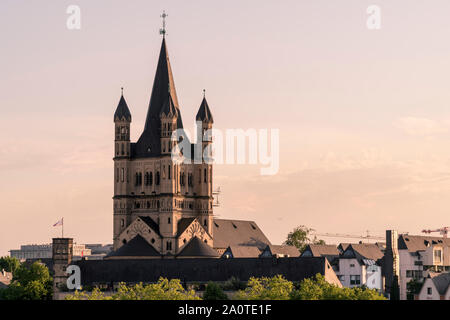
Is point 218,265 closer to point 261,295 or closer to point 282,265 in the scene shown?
point 282,265

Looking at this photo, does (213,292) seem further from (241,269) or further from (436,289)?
(436,289)

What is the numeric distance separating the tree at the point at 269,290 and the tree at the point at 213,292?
4259 millimetres

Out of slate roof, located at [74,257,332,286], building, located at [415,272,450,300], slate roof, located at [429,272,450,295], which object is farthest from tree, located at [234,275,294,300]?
slate roof, located at [429,272,450,295]

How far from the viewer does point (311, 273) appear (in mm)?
185375

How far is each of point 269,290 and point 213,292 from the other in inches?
778

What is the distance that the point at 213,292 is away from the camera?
179125 mm

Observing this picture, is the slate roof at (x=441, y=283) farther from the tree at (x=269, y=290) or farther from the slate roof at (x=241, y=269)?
the tree at (x=269, y=290)

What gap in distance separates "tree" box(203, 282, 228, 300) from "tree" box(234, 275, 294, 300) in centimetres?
426

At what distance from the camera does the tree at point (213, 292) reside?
177875 millimetres

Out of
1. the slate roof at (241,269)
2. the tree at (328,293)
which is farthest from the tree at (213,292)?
the tree at (328,293)

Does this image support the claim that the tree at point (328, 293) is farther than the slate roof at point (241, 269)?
No

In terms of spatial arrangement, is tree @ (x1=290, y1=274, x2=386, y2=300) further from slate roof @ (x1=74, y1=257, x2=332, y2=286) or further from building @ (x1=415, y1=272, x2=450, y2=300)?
building @ (x1=415, y1=272, x2=450, y2=300)

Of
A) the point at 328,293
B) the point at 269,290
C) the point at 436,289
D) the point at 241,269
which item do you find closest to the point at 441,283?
the point at 436,289
